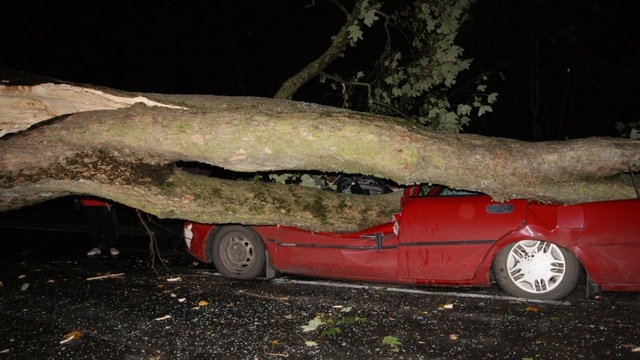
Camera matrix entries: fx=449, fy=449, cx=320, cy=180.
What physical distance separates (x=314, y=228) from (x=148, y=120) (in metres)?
1.99

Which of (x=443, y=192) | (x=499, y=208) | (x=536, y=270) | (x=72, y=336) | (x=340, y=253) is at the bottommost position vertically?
(x=72, y=336)

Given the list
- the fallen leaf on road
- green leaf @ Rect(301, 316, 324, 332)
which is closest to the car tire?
green leaf @ Rect(301, 316, 324, 332)

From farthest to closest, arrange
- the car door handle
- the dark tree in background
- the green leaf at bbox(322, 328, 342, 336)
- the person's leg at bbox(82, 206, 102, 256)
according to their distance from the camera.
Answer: the dark tree in background → the person's leg at bbox(82, 206, 102, 256) → the car door handle → the green leaf at bbox(322, 328, 342, 336)

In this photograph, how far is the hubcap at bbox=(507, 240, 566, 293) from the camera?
15.2ft

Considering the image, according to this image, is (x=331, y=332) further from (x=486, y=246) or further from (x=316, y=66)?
(x=316, y=66)

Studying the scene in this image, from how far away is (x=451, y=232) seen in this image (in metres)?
4.80

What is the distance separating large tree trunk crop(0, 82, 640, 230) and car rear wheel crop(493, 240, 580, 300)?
882 mm

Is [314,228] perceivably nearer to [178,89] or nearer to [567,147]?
[567,147]

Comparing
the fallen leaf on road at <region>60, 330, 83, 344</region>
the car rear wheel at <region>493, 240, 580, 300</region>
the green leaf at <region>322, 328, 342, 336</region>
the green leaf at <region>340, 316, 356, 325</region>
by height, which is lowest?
the fallen leaf on road at <region>60, 330, 83, 344</region>

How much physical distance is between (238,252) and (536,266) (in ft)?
12.1

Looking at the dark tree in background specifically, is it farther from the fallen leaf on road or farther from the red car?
the fallen leaf on road

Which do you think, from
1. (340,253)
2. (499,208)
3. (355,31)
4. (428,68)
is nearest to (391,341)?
(340,253)

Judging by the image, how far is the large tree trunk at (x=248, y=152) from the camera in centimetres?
352

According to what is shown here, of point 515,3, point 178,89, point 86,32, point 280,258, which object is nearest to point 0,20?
point 86,32
